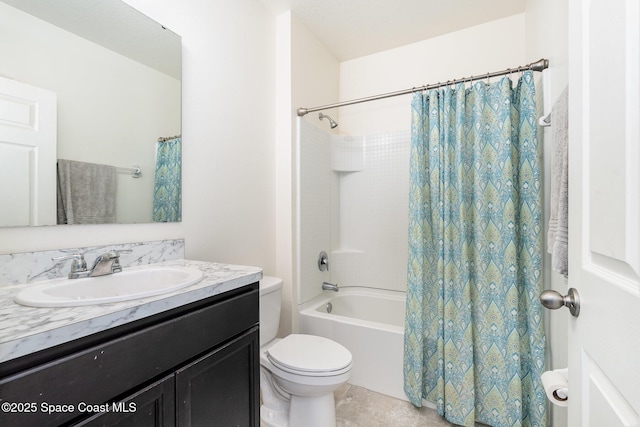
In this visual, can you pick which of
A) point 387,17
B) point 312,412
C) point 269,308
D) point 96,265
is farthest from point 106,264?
point 387,17

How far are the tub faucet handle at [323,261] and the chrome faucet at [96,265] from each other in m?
1.48

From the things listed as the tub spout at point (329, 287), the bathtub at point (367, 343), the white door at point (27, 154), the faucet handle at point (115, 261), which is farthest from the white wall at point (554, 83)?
the white door at point (27, 154)

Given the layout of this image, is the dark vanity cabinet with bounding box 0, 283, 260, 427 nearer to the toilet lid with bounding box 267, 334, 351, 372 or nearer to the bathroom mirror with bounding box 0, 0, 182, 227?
the toilet lid with bounding box 267, 334, 351, 372

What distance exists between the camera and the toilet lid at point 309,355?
1.30 m

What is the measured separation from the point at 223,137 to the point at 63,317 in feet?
3.91

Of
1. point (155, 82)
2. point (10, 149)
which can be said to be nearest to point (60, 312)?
point (10, 149)

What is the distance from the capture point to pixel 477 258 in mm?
1542

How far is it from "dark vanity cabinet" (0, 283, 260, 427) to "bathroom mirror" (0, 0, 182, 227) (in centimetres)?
60

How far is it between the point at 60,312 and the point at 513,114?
6.67 ft

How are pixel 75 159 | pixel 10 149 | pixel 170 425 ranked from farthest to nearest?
1. pixel 75 159
2. pixel 10 149
3. pixel 170 425

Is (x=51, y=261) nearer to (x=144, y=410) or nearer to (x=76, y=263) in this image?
(x=76, y=263)

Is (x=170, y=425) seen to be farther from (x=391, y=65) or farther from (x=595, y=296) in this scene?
(x=391, y=65)

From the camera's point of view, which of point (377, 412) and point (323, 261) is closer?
point (377, 412)

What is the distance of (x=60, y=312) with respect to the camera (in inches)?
24.6
